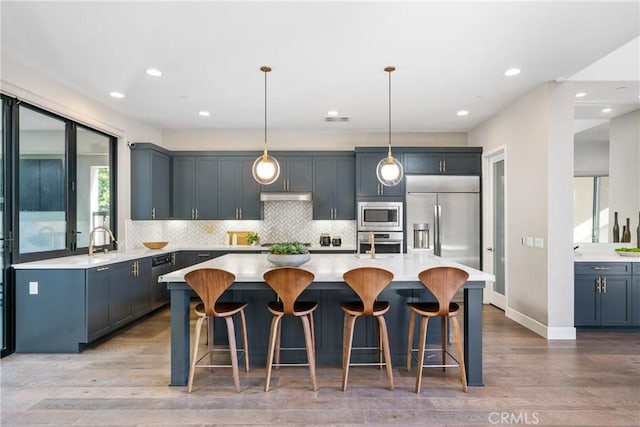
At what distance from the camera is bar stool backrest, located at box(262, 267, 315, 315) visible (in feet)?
8.43

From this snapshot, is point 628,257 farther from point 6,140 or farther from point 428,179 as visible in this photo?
point 6,140

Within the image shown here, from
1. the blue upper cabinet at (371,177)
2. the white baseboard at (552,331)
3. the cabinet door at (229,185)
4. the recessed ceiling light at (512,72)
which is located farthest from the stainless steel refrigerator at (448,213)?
the cabinet door at (229,185)

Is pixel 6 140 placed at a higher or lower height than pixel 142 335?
higher

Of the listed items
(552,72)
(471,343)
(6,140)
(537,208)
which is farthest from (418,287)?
(6,140)

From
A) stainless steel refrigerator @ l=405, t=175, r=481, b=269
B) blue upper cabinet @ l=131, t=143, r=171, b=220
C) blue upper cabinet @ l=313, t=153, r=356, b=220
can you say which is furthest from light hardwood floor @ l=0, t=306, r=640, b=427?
blue upper cabinet @ l=313, t=153, r=356, b=220

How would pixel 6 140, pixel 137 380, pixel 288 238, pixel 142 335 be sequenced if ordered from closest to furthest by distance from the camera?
pixel 137 380
pixel 6 140
pixel 142 335
pixel 288 238

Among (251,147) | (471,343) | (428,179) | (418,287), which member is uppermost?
(251,147)

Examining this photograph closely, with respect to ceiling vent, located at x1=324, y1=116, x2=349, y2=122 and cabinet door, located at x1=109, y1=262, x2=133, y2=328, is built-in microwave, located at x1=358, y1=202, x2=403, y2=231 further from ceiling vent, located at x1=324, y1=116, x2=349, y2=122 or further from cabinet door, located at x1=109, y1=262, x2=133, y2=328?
cabinet door, located at x1=109, y1=262, x2=133, y2=328

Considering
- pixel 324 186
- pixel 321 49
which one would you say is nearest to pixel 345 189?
pixel 324 186

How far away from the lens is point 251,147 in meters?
6.23

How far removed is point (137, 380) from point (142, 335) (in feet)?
4.22

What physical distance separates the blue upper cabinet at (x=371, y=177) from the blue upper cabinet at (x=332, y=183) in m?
0.21

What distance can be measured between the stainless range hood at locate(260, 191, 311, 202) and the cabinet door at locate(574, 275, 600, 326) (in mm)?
3767

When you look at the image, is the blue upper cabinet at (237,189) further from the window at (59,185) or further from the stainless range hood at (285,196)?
the window at (59,185)
